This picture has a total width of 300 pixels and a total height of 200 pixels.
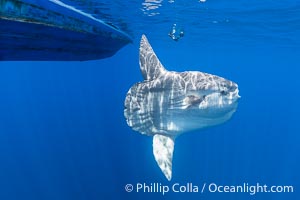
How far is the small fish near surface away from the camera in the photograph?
6.11 meters

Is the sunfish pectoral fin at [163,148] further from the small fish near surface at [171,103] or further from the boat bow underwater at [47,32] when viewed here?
the boat bow underwater at [47,32]

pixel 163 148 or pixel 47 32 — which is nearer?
pixel 47 32

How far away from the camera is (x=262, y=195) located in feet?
112

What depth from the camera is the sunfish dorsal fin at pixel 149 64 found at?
742 cm

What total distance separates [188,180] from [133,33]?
16.8 meters

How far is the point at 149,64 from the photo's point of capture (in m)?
7.62

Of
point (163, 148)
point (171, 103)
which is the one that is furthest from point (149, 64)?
point (163, 148)

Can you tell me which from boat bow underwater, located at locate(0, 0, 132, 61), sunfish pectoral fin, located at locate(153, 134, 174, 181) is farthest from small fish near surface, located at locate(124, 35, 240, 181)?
boat bow underwater, located at locate(0, 0, 132, 61)

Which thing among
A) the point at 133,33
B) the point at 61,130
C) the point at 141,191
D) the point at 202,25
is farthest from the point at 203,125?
the point at 61,130

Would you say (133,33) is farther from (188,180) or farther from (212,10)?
(188,180)

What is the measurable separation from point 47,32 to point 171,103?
8.94 ft

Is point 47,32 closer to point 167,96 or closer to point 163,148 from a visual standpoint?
point 167,96

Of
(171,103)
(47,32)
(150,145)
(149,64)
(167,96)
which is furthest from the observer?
(150,145)

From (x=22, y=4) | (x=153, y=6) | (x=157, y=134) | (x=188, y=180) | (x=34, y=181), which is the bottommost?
(x=34, y=181)
